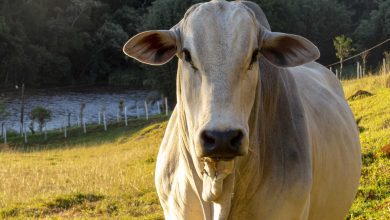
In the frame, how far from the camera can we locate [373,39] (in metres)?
46.5

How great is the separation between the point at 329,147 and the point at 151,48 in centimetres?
175

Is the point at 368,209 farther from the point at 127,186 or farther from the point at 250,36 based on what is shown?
the point at 127,186

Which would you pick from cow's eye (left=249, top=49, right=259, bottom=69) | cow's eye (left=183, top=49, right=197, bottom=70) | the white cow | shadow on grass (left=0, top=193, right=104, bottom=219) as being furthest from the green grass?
shadow on grass (left=0, top=193, right=104, bottom=219)

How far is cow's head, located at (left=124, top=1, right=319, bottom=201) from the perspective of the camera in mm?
3002

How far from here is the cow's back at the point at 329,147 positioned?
452cm

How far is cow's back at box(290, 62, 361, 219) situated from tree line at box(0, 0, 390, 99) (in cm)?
3807

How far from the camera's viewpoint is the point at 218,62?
3.25 m

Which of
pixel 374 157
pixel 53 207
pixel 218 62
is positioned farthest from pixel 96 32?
pixel 218 62

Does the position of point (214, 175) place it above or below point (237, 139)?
below

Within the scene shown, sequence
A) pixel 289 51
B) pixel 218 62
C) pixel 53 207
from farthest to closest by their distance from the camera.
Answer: pixel 53 207 → pixel 289 51 → pixel 218 62

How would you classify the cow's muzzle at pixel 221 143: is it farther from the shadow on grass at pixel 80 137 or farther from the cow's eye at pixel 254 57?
the shadow on grass at pixel 80 137

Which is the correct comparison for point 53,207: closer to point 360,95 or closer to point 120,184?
point 120,184

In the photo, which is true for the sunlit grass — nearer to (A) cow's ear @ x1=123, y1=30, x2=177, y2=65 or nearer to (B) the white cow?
(B) the white cow

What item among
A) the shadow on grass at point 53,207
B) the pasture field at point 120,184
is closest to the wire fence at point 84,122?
the pasture field at point 120,184
